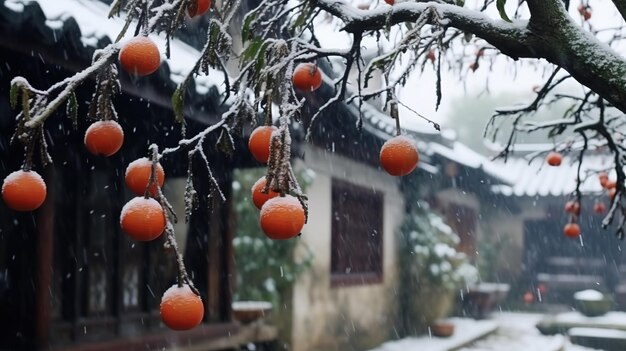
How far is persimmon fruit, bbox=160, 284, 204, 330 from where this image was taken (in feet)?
5.89

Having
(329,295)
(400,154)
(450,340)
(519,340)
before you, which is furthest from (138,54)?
(519,340)

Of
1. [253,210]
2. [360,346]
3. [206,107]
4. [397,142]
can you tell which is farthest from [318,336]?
→ [397,142]

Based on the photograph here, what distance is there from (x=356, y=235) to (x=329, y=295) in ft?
5.20

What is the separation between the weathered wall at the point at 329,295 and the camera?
8924mm

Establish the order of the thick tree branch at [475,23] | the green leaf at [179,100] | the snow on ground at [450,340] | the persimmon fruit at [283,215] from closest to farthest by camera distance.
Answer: the persimmon fruit at [283,215] < the green leaf at [179,100] < the thick tree branch at [475,23] < the snow on ground at [450,340]

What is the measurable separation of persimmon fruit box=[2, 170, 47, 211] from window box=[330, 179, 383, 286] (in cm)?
802

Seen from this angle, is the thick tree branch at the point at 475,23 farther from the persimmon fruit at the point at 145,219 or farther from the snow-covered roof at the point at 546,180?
the snow-covered roof at the point at 546,180

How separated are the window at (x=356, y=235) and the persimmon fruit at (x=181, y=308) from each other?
7935 millimetres

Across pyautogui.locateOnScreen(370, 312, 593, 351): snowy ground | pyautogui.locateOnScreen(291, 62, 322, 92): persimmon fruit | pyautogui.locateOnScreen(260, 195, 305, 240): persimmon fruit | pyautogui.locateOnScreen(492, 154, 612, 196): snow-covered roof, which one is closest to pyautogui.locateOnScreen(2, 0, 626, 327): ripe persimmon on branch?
pyautogui.locateOnScreen(260, 195, 305, 240): persimmon fruit

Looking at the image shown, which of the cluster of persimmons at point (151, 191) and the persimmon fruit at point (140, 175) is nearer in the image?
the cluster of persimmons at point (151, 191)

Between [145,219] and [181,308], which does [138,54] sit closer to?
[145,219]

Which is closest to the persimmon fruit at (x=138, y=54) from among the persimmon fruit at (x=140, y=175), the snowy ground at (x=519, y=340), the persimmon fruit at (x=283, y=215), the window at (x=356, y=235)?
the persimmon fruit at (x=140, y=175)

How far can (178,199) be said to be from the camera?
7.81 m

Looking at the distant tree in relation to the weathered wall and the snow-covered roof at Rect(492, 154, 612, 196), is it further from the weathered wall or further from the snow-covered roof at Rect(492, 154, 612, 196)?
the weathered wall
